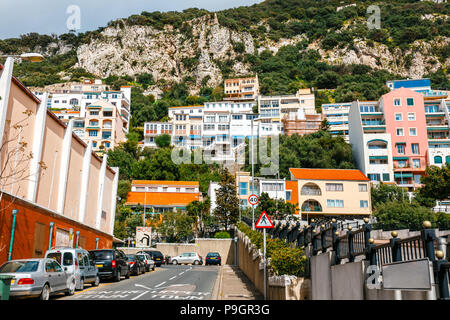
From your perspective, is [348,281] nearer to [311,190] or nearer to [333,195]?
[311,190]

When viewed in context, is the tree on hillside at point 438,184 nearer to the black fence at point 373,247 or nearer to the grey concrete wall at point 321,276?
the black fence at point 373,247

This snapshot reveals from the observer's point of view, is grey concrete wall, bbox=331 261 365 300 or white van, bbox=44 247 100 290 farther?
white van, bbox=44 247 100 290

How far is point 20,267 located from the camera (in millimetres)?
→ 13109

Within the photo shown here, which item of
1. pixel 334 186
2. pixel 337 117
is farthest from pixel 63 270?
pixel 337 117

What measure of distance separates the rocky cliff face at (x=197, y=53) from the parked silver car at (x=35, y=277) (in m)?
147

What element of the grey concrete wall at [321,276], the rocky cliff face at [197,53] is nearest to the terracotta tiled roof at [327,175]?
the grey concrete wall at [321,276]

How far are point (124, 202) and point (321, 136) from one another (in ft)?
167

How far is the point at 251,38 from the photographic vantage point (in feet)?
586

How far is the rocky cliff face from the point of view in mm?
155125

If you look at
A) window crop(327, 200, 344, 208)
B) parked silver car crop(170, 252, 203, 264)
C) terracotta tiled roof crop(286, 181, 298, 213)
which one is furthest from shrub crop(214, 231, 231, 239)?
window crop(327, 200, 344, 208)

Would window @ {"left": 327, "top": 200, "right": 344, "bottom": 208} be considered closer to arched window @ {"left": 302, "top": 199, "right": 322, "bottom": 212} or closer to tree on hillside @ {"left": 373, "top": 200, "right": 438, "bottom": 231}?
arched window @ {"left": 302, "top": 199, "right": 322, "bottom": 212}

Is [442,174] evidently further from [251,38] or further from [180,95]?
[251,38]

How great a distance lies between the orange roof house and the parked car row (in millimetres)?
43989
